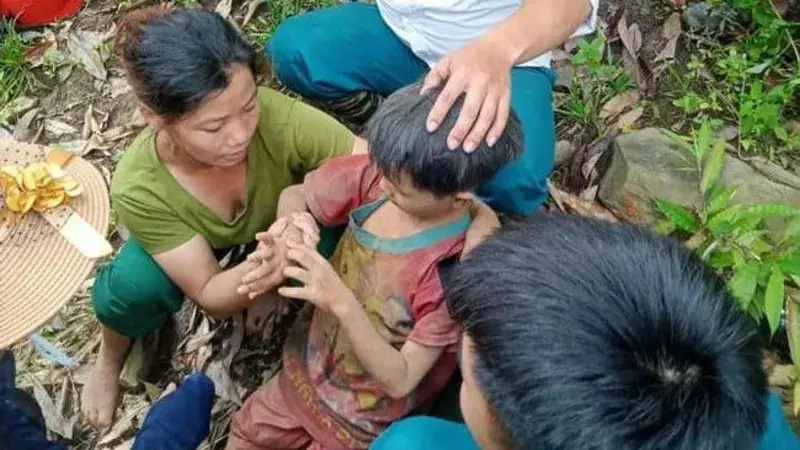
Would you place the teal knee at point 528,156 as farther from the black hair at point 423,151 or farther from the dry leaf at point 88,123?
the dry leaf at point 88,123

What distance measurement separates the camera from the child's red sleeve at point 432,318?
2.12m

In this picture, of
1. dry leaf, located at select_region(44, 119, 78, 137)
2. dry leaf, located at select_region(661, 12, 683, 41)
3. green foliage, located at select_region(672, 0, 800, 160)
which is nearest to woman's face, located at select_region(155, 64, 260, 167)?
dry leaf, located at select_region(44, 119, 78, 137)

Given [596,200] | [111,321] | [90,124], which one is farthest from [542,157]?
[90,124]

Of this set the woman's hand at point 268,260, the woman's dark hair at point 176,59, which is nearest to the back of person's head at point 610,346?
the woman's hand at point 268,260

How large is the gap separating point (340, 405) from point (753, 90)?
1.81m

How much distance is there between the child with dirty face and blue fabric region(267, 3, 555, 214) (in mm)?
511

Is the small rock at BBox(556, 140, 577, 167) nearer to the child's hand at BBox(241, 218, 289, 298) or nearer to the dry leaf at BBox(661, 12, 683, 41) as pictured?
the dry leaf at BBox(661, 12, 683, 41)

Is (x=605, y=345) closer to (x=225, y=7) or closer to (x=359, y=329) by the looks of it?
(x=359, y=329)

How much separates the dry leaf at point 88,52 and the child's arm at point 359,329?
2.05 metres

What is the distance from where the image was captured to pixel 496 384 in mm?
1480

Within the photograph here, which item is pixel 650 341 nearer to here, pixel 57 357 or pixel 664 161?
pixel 664 161

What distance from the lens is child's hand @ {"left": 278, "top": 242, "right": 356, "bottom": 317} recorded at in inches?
80.0

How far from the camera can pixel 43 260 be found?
2.11 metres

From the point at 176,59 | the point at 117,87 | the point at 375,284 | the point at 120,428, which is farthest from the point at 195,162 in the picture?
the point at 117,87
